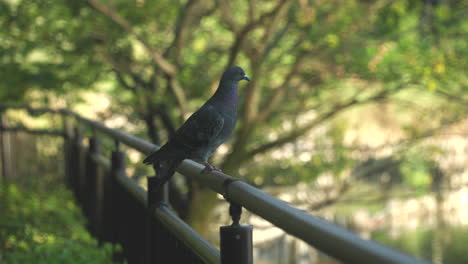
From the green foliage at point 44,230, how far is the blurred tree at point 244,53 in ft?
8.07

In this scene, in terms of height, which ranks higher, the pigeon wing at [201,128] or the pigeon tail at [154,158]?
the pigeon wing at [201,128]

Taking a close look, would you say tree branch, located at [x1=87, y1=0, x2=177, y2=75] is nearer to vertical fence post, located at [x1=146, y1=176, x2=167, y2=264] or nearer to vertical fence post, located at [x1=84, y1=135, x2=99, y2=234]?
vertical fence post, located at [x1=84, y1=135, x2=99, y2=234]

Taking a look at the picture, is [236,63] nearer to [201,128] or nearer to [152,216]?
[152,216]

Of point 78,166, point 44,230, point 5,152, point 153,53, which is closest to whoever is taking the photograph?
point 44,230

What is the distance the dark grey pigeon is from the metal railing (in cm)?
7

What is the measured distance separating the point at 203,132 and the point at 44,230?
148 inches

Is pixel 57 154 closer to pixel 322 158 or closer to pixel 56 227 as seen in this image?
pixel 56 227

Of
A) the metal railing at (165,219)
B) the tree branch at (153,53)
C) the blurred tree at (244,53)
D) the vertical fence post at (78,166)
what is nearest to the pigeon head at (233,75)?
the metal railing at (165,219)

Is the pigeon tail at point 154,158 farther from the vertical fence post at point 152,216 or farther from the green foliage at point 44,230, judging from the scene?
the green foliage at point 44,230

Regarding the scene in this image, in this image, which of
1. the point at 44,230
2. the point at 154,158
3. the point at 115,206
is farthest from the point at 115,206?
the point at 154,158

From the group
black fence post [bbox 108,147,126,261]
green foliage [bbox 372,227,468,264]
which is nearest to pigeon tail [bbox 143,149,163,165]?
black fence post [bbox 108,147,126,261]

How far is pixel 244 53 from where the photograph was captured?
10.1 meters

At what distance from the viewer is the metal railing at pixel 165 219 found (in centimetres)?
134

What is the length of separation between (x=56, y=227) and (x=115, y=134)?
247 centimetres
